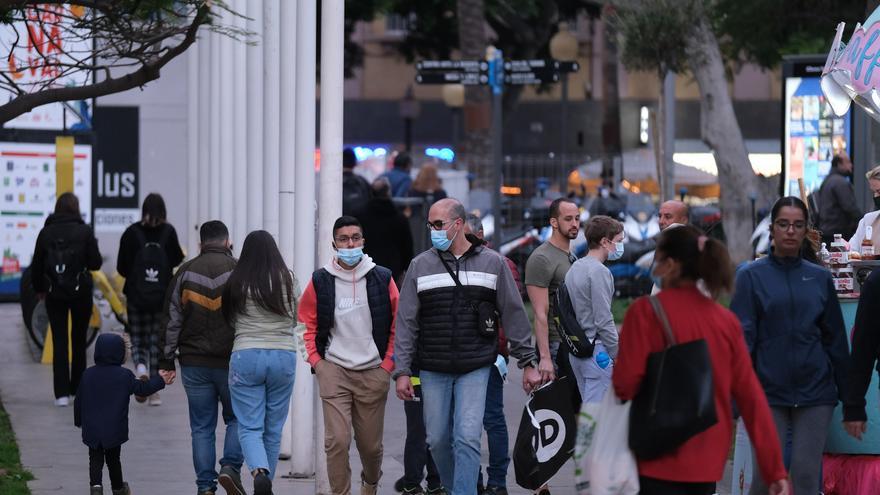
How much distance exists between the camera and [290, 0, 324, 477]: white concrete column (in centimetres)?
985

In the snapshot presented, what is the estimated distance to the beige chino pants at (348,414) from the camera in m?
8.59

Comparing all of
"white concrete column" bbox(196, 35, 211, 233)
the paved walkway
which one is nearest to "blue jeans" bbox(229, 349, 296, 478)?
the paved walkway

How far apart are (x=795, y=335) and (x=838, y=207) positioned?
343 inches

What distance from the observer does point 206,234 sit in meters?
9.17

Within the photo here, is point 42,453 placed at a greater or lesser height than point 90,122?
lesser

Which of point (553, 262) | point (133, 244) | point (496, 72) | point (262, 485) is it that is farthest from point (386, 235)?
point (496, 72)

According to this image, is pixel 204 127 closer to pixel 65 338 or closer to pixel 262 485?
pixel 65 338

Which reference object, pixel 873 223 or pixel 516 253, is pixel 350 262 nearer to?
pixel 873 223

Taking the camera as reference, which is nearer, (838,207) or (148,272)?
(148,272)

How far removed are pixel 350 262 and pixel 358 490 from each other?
1.89m

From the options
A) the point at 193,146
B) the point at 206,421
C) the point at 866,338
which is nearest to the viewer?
the point at 866,338

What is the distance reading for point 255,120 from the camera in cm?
1095

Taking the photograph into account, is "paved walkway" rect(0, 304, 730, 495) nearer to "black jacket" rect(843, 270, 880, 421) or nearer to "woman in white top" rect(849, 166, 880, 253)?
"woman in white top" rect(849, 166, 880, 253)

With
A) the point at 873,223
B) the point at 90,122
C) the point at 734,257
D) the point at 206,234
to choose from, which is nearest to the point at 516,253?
the point at 734,257
